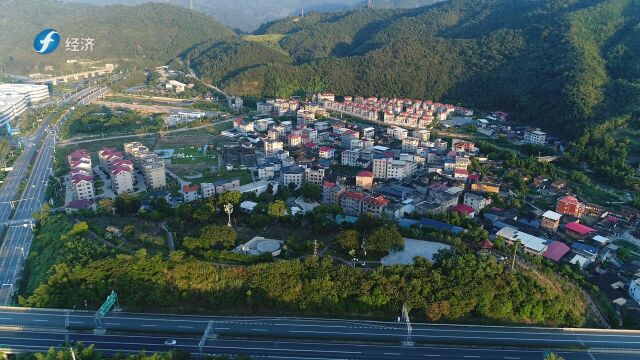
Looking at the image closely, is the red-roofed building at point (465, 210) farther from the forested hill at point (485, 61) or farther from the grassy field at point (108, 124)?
the grassy field at point (108, 124)

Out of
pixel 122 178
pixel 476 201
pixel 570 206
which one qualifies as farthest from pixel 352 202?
pixel 122 178

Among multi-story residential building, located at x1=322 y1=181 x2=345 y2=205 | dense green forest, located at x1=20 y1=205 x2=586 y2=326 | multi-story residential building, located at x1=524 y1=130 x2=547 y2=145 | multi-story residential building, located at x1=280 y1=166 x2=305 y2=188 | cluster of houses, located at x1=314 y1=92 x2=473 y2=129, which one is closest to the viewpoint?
dense green forest, located at x1=20 y1=205 x2=586 y2=326

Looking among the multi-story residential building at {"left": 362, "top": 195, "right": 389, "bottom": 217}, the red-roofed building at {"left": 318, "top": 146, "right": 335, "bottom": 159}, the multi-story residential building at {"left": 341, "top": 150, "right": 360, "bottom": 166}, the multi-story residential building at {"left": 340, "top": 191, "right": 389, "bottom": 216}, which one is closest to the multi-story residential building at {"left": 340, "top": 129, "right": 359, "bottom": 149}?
the red-roofed building at {"left": 318, "top": 146, "right": 335, "bottom": 159}

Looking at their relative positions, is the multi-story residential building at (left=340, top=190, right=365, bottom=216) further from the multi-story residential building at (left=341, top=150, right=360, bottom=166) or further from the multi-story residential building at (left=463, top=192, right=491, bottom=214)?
the multi-story residential building at (left=341, top=150, right=360, bottom=166)

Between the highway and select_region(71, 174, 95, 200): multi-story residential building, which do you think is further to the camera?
select_region(71, 174, 95, 200): multi-story residential building

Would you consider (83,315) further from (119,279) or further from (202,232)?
(202,232)

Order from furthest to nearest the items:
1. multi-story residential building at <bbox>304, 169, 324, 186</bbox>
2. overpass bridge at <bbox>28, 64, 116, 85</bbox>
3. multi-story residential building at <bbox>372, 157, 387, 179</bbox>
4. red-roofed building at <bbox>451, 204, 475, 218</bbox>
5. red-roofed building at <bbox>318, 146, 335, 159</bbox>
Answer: overpass bridge at <bbox>28, 64, 116, 85</bbox> < red-roofed building at <bbox>318, 146, 335, 159</bbox> < multi-story residential building at <bbox>372, 157, 387, 179</bbox> < multi-story residential building at <bbox>304, 169, 324, 186</bbox> < red-roofed building at <bbox>451, 204, 475, 218</bbox>

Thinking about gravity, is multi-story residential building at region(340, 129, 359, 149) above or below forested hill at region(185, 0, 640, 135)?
below

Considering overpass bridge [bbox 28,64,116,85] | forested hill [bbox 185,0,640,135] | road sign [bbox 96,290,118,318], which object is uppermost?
forested hill [bbox 185,0,640,135]
